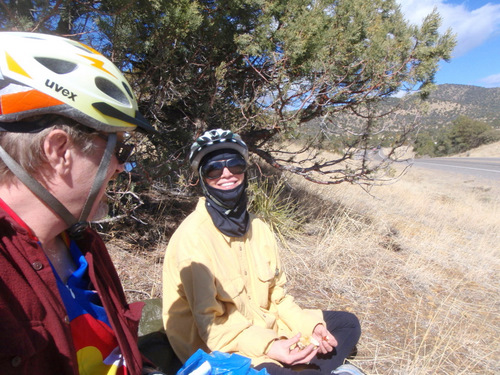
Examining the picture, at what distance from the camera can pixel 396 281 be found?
13.3 ft

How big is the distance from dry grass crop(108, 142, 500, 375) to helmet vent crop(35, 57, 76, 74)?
98.1 inches

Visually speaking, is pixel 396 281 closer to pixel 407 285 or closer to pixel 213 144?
pixel 407 285

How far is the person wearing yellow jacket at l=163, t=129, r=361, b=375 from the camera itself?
188 centimetres

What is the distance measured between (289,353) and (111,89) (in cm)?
167

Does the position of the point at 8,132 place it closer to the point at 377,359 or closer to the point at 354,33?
the point at 377,359

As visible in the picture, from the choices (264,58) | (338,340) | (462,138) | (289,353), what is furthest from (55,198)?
(462,138)

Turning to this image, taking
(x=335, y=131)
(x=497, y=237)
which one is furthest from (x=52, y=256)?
(x=497, y=237)

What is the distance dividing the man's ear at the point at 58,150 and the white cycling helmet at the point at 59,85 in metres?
0.07

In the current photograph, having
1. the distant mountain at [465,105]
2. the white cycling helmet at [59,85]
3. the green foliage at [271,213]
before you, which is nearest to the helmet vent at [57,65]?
the white cycling helmet at [59,85]

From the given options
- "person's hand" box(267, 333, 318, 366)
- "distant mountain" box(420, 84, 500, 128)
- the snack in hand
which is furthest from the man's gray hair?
"distant mountain" box(420, 84, 500, 128)

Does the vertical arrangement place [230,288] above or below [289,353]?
above

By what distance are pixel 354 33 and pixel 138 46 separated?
2922 millimetres

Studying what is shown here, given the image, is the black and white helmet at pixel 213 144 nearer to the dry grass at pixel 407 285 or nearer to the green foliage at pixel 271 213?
the dry grass at pixel 407 285

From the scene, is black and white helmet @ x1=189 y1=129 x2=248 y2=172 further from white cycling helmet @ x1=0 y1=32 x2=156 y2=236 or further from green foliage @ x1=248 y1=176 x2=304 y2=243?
green foliage @ x1=248 y1=176 x2=304 y2=243
